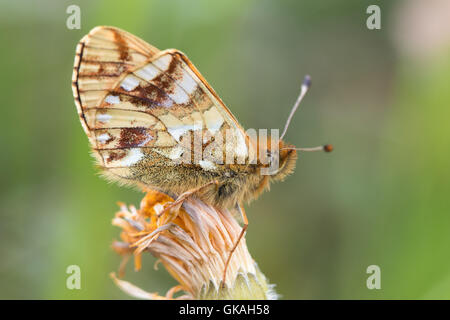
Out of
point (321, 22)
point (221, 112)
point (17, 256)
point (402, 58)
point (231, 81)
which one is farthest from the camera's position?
point (321, 22)

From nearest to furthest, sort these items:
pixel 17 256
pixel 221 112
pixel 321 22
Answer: pixel 221 112 < pixel 17 256 < pixel 321 22

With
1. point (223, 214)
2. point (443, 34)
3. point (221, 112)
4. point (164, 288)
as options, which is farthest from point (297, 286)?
point (443, 34)

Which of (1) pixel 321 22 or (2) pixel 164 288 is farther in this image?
(1) pixel 321 22

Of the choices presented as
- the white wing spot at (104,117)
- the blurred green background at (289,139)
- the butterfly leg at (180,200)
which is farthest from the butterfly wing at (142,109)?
the blurred green background at (289,139)

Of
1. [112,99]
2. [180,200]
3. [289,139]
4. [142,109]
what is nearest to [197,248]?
[180,200]

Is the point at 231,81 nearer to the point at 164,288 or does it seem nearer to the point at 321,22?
the point at 321,22

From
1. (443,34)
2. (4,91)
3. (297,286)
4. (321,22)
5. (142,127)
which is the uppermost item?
(321,22)

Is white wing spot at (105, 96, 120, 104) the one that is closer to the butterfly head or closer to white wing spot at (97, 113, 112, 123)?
white wing spot at (97, 113, 112, 123)

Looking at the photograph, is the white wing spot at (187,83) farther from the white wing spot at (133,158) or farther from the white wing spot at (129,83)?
the white wing spot at (133,158)
